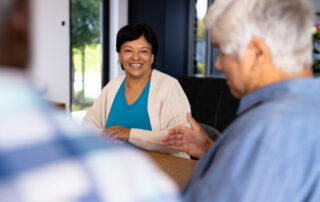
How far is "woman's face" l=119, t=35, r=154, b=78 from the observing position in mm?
2082

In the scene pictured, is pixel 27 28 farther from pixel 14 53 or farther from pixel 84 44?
pixel 84 44

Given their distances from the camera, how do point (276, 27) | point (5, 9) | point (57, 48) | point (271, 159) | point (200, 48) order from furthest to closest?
point (200, 48), point (57, 48), point (276, 27), point (271, 159), point (5, 9)

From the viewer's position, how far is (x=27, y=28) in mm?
284

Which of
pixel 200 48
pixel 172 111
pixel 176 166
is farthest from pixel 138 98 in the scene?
pixel 200 48

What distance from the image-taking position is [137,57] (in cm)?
210

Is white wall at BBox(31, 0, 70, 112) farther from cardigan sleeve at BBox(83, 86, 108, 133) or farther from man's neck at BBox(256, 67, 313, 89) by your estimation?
man's neck at BBox(256, 67, 313, 89)

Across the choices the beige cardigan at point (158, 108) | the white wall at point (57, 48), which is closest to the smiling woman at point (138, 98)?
the beige cardigan at point (158, 108)

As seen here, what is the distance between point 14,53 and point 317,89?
729 mm

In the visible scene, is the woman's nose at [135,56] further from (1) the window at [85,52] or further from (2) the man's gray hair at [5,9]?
(1) the window at [85,52]

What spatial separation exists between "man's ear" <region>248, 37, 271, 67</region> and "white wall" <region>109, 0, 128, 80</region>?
3.96 m

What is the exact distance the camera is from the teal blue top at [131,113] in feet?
6.45

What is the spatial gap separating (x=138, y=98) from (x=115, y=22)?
291 cm

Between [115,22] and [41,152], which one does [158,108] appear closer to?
[41,152]

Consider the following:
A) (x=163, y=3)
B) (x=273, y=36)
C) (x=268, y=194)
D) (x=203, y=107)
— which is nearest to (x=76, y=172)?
(x=268, y=194)
